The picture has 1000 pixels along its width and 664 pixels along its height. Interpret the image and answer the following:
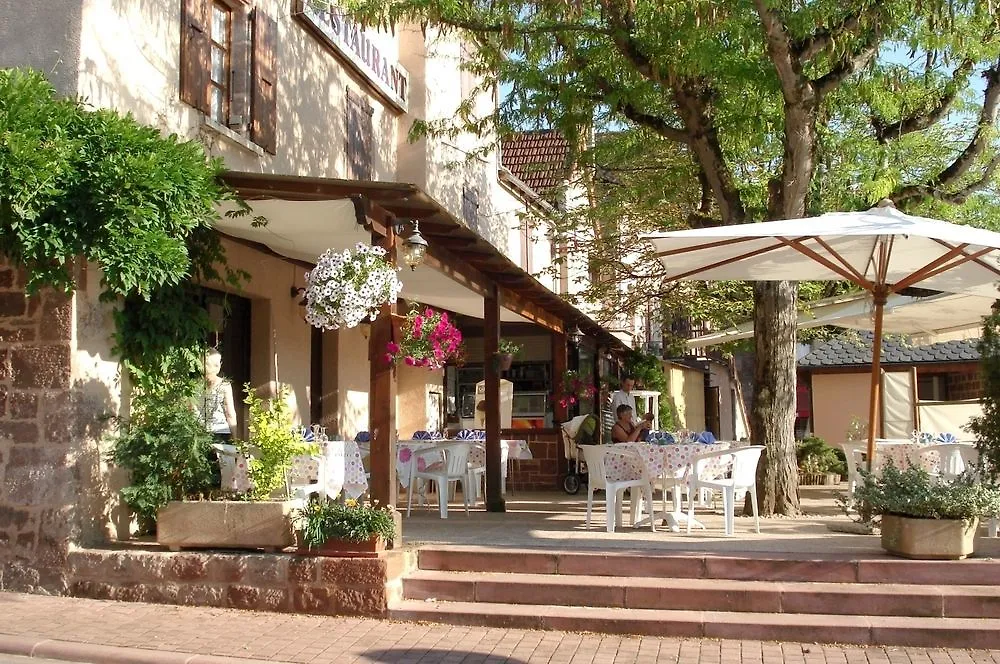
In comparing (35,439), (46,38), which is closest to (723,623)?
(35,439)

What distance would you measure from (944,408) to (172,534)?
15.2 metres

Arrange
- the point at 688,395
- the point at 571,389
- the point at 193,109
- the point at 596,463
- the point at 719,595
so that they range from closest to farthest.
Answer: the point at 719,595 < the point at 596,463 < the point at 193,109 < the point at 571,389 < the point at 688,395

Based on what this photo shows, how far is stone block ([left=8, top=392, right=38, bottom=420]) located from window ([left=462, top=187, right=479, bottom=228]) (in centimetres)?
1101

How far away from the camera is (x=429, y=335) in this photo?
27.0 ft

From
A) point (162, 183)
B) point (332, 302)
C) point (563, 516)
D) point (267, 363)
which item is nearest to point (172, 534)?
point (332, 302)

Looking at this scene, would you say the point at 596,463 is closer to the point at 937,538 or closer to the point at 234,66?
the point at 937,538

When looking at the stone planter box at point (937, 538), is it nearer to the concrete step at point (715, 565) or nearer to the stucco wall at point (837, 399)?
the concrete step at point (715, 565)

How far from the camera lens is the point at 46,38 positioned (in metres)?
8.12

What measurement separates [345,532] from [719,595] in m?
2.62

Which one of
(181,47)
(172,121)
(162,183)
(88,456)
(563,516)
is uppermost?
(181,47)

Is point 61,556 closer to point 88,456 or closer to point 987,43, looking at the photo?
point 88,456

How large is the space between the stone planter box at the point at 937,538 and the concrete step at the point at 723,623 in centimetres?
60

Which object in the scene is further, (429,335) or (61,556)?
(429,335)

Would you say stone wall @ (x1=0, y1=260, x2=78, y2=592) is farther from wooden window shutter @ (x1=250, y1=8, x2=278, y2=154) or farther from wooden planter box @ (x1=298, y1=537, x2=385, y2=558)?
wooden window shutter @ (x1=250, y1=8, x2=278, y2=154)
